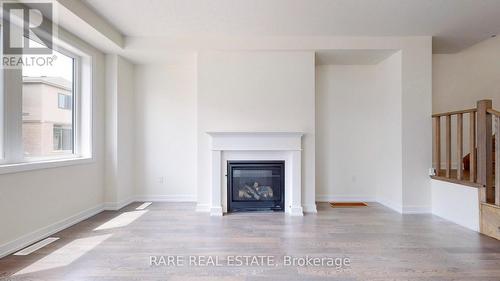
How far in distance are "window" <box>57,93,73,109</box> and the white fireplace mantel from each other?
192 cm

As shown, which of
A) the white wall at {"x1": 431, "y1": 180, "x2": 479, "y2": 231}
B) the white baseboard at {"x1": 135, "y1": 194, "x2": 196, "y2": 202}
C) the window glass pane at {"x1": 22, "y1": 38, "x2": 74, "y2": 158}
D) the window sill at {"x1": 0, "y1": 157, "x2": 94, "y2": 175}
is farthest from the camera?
the white baseboard at {"x1": 135, "y1": 194, "x2": 196, "y2": 202}

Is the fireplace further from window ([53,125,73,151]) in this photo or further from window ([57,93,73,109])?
window ([57,93,73,109])

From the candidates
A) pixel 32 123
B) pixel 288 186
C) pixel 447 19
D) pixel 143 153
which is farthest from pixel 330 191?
pixel 32 123

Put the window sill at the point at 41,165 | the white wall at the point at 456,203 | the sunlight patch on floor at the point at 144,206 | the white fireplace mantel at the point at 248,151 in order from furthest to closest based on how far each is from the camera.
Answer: the sunlight patch on floor at the point at 144,206
the white fireplace mantel at the point at 248,151
the white wall at the point at 456,203
the window sill at the point at 41,165

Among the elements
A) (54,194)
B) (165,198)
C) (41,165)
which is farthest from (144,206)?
(41,165)

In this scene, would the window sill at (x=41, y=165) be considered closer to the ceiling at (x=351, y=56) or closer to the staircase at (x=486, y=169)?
the ceiling at (x=351, y=56)

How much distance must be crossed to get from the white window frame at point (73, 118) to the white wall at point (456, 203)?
16.0 ft

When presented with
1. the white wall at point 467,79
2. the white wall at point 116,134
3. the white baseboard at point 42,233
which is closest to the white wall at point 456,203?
the white wall at point 467,79

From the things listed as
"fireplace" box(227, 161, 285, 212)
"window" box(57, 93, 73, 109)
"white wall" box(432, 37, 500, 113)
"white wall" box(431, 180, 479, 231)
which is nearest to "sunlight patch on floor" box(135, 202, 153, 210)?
"fireplace" box(227, 161, 285, 212)

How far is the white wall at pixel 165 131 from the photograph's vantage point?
14.2 feet

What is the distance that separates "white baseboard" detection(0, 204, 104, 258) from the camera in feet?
7.61

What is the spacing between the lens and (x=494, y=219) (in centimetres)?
270

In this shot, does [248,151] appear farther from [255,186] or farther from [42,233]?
[42,233]

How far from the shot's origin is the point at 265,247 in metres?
2.45
